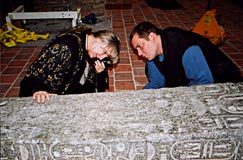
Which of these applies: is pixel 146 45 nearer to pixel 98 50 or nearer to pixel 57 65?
pixel 98 50

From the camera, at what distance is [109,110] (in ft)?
5.08

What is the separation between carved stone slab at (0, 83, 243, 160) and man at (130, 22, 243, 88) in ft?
1.04

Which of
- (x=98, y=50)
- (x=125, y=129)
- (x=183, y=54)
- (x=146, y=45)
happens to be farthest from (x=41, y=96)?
(x=183, y=54)

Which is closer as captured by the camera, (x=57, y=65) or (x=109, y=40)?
(x=57, y=65)

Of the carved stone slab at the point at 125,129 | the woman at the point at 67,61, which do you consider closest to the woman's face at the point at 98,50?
the woman at the point at 67,61

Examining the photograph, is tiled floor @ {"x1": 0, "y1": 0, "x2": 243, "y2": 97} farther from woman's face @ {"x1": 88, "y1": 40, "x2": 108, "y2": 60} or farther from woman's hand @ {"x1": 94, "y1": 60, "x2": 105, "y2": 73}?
woman's face @ {"x1": 88, "y1": 40, "x2": 108, "y2": 60}

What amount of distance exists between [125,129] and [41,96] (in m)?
0.63

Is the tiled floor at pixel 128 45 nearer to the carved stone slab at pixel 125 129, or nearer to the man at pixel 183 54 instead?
the man at pixel 183 54

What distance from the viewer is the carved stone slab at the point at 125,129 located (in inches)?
51.9

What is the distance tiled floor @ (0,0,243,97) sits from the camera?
2.84 meters

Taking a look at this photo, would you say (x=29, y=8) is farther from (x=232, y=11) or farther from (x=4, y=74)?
(x=232, y=11)

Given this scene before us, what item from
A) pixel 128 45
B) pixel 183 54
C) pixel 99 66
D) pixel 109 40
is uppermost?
pixel 109 40

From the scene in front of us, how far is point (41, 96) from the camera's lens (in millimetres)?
1657

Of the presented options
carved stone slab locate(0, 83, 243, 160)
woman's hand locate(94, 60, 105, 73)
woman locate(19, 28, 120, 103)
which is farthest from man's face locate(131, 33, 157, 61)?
carved stone slab locate(0, 83, 243, 160)
